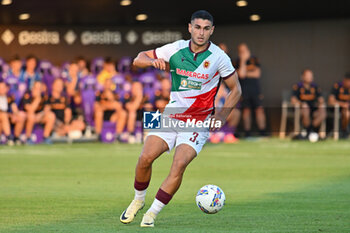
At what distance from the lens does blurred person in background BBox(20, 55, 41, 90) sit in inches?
874

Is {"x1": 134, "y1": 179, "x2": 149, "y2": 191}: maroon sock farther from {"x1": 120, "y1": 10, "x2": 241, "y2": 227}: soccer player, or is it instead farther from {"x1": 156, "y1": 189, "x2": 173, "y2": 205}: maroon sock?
{"x1": 156, "y1": 189, "x2": 173, "y2": 205}: maroon sock

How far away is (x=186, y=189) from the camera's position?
12.1 metres

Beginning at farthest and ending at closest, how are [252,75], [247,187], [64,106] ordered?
[252,75] → [64,106] → [247,187]

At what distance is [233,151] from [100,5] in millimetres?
6335

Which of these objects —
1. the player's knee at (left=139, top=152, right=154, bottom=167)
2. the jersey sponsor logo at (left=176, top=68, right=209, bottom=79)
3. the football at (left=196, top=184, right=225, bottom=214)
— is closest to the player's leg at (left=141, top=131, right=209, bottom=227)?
the player's knee at (left=139, top=152, right=154, bottom=167)

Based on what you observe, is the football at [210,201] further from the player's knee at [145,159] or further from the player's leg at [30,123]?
the player's leg at [30,123]

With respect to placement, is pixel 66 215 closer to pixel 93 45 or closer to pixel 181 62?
pixel 181 62

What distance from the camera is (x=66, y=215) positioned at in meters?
9.32

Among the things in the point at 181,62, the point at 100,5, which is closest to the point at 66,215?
the point at 181,62

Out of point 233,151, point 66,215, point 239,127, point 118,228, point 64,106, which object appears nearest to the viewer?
point 118,228

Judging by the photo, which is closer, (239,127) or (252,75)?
(252,75)

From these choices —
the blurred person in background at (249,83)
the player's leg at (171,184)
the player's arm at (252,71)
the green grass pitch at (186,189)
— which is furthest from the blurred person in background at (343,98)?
the player's leg at (171,184)

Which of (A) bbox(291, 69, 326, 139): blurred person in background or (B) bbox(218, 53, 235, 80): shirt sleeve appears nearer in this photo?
(B) bbox(218, 53, 235, 80): shirt sleeve

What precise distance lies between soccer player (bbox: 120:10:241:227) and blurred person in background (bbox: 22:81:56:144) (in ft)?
42.4
